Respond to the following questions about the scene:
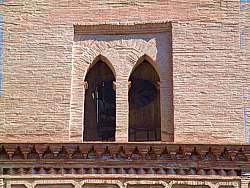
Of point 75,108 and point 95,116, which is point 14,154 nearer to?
point 75,108

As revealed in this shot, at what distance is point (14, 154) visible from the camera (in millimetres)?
11859

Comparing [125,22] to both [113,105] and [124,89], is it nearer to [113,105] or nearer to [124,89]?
[124,89]

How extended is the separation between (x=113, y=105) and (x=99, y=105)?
0.87ft

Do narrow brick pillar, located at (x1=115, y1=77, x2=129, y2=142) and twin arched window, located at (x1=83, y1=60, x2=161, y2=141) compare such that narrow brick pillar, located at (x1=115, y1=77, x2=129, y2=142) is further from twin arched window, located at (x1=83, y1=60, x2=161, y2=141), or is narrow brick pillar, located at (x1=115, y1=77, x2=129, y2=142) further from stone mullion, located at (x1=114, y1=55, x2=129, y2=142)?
twin arched window, located at (x1=83, y1=60, x2=161, y2=141)

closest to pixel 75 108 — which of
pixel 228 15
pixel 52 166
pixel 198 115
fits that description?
pixel 52 166

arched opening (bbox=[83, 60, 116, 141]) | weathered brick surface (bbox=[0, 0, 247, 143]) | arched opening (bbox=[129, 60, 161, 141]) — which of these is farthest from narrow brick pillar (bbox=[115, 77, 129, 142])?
arched opening (bbox=[129, 60, 161, 141])

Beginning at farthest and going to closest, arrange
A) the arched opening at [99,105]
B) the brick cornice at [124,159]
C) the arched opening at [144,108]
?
the arched opening at [144,108], the arched opening at [99,105], the brick cornice at [124,159]

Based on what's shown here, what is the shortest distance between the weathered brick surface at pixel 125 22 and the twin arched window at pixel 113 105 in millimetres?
1063

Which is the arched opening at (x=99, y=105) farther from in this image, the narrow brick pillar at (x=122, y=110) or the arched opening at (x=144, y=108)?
the narrow brick pillar at (x=122, y=110)

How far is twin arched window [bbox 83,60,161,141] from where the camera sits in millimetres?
13750

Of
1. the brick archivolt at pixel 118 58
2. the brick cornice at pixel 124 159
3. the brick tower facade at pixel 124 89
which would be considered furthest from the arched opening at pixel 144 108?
the brick cornice at pixel 124 159

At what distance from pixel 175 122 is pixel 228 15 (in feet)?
6.56

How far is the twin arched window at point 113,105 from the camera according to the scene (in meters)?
13.8

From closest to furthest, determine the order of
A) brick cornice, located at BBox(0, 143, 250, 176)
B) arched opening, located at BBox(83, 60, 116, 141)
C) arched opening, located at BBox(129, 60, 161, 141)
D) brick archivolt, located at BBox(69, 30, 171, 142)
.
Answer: brick cornice, located at BBox(0, 143, 250, 176) → brick archivolt, located at BBox(69, 30, 171, 142) → arched opening, located at BBox(83, 60, 116, 141) → arched opening, located at BBox(129, 60, 161, 141)
